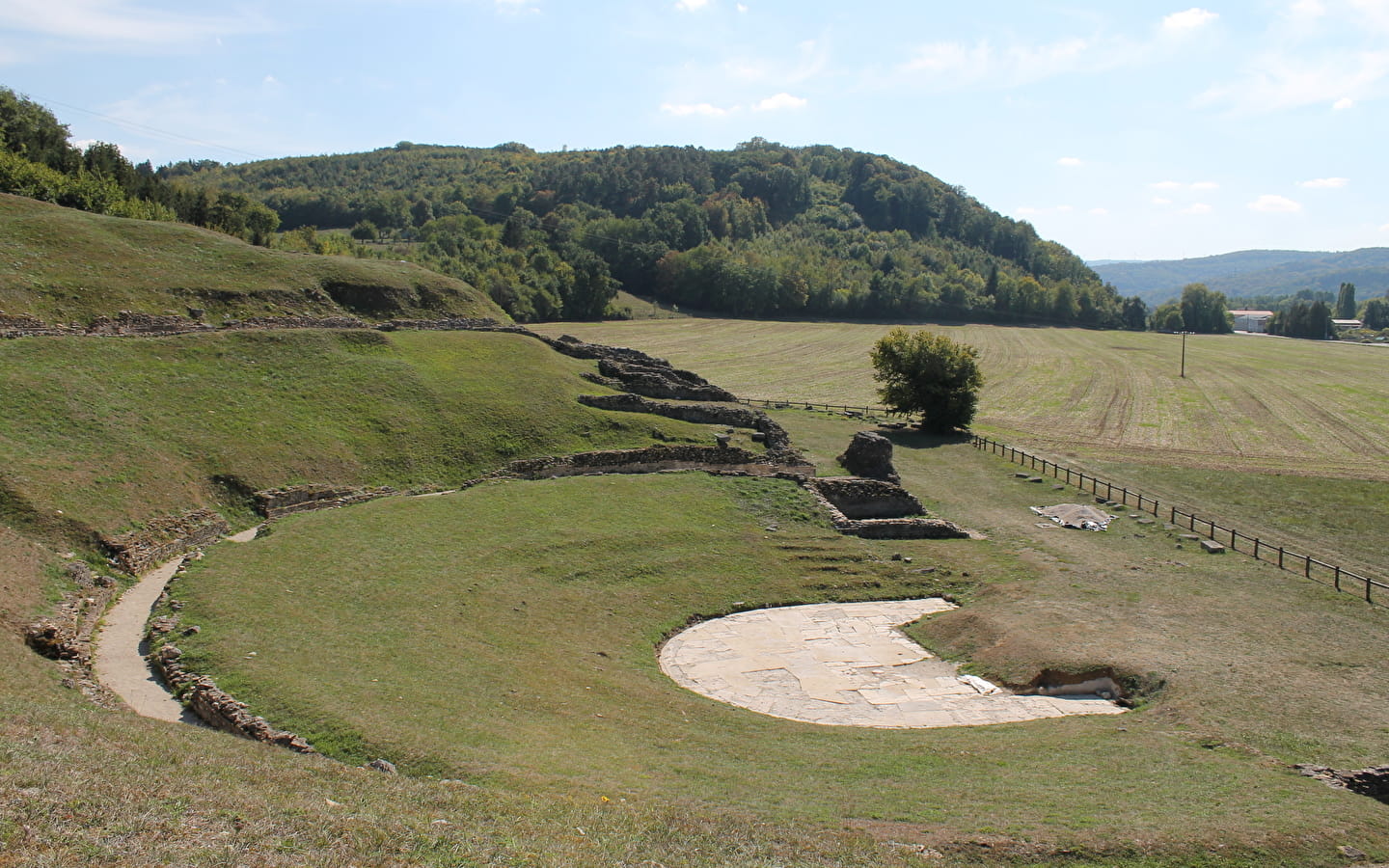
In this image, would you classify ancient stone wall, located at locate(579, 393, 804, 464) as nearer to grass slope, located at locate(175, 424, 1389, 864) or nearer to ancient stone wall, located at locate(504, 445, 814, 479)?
ancient stone wall, located at locate(504, 445, 814, 479)

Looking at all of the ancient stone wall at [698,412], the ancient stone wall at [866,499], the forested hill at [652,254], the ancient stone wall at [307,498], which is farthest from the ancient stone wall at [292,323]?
the forested hill at [652,254]

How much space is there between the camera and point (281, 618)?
19.0 meters

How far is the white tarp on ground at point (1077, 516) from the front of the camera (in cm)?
3606

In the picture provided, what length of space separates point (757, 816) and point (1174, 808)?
645 centimetres

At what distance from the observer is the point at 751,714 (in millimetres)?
18500

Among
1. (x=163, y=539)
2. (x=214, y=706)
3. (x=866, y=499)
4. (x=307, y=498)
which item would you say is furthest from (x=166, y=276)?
(x=214, y=706)

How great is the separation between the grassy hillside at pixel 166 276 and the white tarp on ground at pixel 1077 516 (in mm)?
35003

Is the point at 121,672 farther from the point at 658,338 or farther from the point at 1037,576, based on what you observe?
the point at 658,338

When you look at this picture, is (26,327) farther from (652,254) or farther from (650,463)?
(652,254)

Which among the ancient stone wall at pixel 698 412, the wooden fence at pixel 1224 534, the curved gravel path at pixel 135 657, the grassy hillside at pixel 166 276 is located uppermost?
the grassy hillside at pixel 166 276

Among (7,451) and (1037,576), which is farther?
(1037,576)

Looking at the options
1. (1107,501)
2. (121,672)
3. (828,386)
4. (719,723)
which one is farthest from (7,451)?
(828,386)

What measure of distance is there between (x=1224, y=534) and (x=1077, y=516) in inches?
210

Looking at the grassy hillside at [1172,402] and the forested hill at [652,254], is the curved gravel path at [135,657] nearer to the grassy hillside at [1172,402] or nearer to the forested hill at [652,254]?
the grassy hillside at [1172,402]
